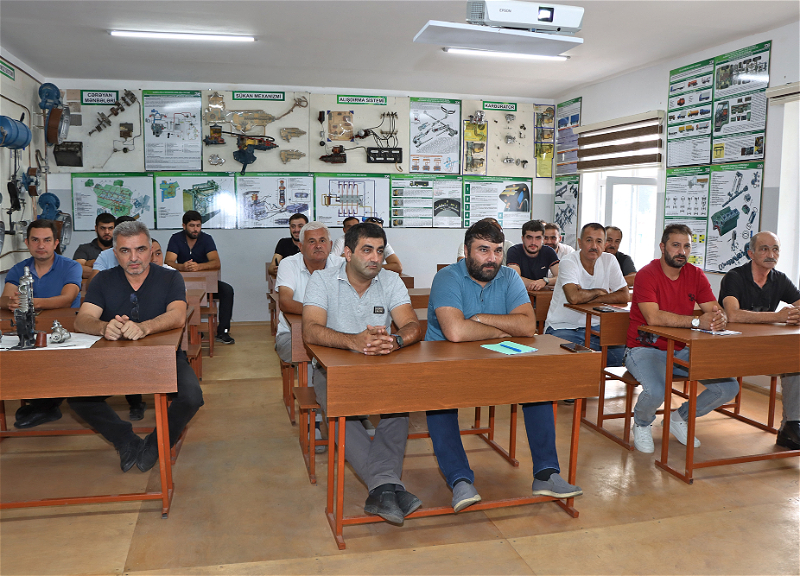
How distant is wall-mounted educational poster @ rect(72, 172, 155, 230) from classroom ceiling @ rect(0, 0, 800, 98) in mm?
1089

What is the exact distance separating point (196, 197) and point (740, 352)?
228 inches

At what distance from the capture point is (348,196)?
7.21 m

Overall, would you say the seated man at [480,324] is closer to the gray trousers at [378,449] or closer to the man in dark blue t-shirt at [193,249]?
the gray trousers at [378,449]

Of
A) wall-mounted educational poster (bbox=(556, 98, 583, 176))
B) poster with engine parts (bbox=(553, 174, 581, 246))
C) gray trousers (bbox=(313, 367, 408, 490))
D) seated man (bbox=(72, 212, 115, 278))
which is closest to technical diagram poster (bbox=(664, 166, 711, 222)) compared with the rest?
poster with engine parts (bbox=(553, 174, 581, 246))

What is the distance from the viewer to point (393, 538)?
243 cm

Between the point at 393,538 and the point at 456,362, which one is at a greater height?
the point at 456,362

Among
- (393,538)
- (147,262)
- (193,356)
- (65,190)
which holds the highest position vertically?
(65,190)

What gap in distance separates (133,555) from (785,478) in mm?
3088

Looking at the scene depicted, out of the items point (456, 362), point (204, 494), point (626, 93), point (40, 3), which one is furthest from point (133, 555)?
point (626, 93)

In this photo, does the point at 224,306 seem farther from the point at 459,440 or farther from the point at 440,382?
the point at 440,382

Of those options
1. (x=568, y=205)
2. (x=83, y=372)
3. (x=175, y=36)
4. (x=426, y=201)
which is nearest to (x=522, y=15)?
(x=83, y=372)

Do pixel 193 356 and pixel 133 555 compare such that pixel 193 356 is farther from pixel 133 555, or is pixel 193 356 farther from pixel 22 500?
pixel 133 555

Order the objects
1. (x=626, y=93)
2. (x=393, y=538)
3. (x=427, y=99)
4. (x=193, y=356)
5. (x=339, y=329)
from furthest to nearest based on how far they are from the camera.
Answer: (x=427, y=99) → (x=626, y=93) → (x=193, y=356) → (x=339, y=329) → (x=393, y=538)

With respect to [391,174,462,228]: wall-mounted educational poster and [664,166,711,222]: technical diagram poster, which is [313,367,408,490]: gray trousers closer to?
[664,166,711,222]: technical diagram poster
